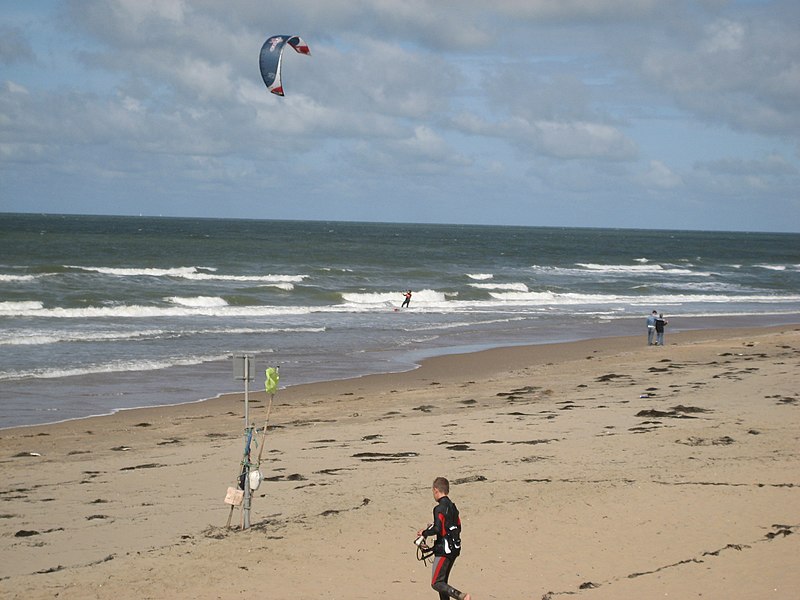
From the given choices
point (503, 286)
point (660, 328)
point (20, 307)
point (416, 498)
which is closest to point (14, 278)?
point (20, 307)

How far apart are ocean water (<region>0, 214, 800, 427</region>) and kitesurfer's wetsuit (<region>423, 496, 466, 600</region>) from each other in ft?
32.4

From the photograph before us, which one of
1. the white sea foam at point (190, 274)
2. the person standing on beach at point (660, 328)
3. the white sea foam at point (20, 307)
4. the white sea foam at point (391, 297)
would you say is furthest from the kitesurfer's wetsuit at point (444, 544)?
the white sea foam at point (190, 274)

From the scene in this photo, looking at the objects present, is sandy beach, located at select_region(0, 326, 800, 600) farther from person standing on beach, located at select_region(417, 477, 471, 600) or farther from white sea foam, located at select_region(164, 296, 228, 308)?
white sea foam, located at select_region(164, 296, 228, 308)

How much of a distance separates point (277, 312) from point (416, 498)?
25408 mm

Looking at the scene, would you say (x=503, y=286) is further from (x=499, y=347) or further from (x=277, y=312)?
(x=499, y=347)

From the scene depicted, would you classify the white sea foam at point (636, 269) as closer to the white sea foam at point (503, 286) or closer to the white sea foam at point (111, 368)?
the white sea foam at point (503, 286)

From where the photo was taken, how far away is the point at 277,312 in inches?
1347

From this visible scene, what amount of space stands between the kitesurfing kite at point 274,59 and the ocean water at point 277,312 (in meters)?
5.81

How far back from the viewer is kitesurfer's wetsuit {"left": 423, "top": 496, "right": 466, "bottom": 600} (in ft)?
21.4

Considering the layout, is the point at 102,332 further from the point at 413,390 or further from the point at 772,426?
the point at 772,426

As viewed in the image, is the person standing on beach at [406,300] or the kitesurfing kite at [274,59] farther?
the person standing on beach at [406,300]

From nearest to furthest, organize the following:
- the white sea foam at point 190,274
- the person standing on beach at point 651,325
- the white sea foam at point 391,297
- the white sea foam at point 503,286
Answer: the person standing on beach at point 651,325, the white sea foam at point 391,297, the white sea foam at point 190,274, the white sea foam at point 503,286

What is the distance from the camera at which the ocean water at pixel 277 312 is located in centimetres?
1912

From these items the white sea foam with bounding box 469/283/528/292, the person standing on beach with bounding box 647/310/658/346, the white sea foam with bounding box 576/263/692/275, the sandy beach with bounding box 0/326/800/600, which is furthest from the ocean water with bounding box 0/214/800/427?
the sandy beach with bounding box 0/326/800/600
